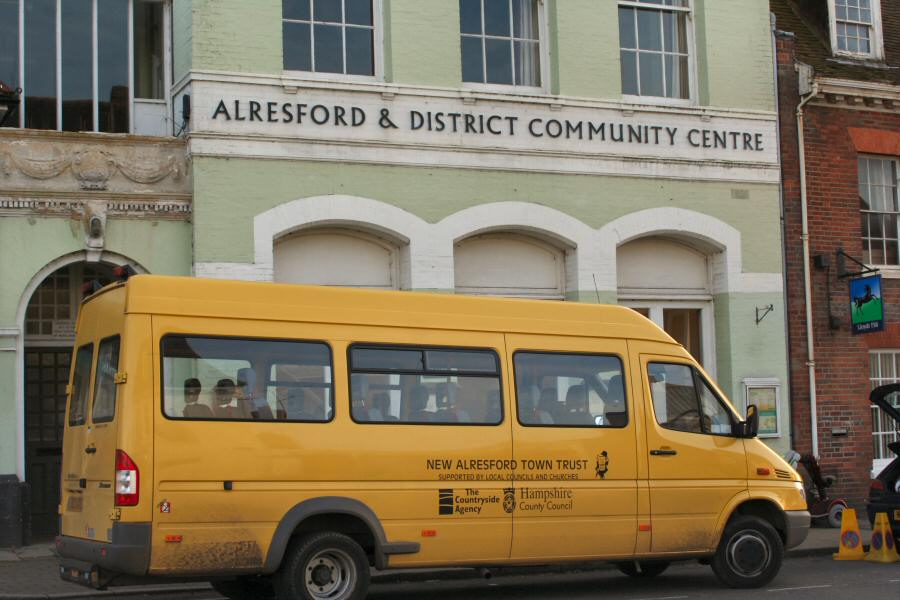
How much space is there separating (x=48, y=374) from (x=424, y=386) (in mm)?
6921

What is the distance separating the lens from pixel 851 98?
1894cm

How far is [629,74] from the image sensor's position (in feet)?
58.9

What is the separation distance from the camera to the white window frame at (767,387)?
17.9m

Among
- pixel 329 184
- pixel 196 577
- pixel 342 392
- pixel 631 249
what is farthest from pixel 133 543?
pixel 631 249

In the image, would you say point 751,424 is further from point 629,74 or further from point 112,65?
point 112,65

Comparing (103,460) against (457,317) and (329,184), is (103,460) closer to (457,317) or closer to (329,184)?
(457,317)

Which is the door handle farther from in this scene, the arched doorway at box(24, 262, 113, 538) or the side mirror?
the arched doorway at box(24, 262, 113, 538)

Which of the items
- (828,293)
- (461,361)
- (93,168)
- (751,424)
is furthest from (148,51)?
(828,293)

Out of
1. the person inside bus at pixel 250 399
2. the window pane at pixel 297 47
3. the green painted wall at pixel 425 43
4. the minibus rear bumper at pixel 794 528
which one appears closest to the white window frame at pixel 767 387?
the minibus rear bumper at pixel 794 528

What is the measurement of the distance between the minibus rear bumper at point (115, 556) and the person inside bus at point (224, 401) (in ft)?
3.30

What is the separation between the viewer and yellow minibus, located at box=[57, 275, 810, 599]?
9.45 metres

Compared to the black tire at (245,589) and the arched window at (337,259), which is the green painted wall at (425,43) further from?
the black tire at (245,589)

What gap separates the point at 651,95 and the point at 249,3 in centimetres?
598

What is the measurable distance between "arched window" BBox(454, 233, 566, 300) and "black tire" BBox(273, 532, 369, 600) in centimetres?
699
